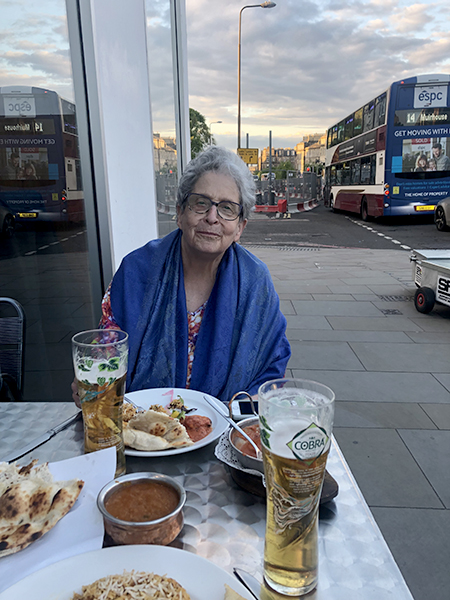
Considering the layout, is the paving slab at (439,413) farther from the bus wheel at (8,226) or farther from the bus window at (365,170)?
the bus window at (365,170)

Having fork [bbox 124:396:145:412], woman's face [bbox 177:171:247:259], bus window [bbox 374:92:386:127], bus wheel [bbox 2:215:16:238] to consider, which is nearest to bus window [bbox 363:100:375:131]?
bus window [bbox 374:92:386:127]

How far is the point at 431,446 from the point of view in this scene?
304 centimetres

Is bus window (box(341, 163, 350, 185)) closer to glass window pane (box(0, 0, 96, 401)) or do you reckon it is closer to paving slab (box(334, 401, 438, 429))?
paving slab (box(334, 401, 438, 429))

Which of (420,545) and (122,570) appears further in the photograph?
(420,545)

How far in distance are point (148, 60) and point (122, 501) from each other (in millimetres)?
3983

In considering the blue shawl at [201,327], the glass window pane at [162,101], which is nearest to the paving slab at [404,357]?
the glass window pane at [162,101]

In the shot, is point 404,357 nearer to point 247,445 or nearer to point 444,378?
point 444,378

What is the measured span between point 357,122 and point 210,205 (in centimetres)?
1918

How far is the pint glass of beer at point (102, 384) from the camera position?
106 centimetres

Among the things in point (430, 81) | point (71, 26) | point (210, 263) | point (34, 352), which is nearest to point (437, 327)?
point (210, 263)

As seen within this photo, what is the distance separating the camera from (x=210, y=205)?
2.16 metres

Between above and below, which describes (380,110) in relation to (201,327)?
above

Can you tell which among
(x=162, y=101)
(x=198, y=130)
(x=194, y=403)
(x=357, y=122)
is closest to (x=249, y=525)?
(x=194, y=403)

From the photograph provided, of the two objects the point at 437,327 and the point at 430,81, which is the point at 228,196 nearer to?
the point at 437,327
